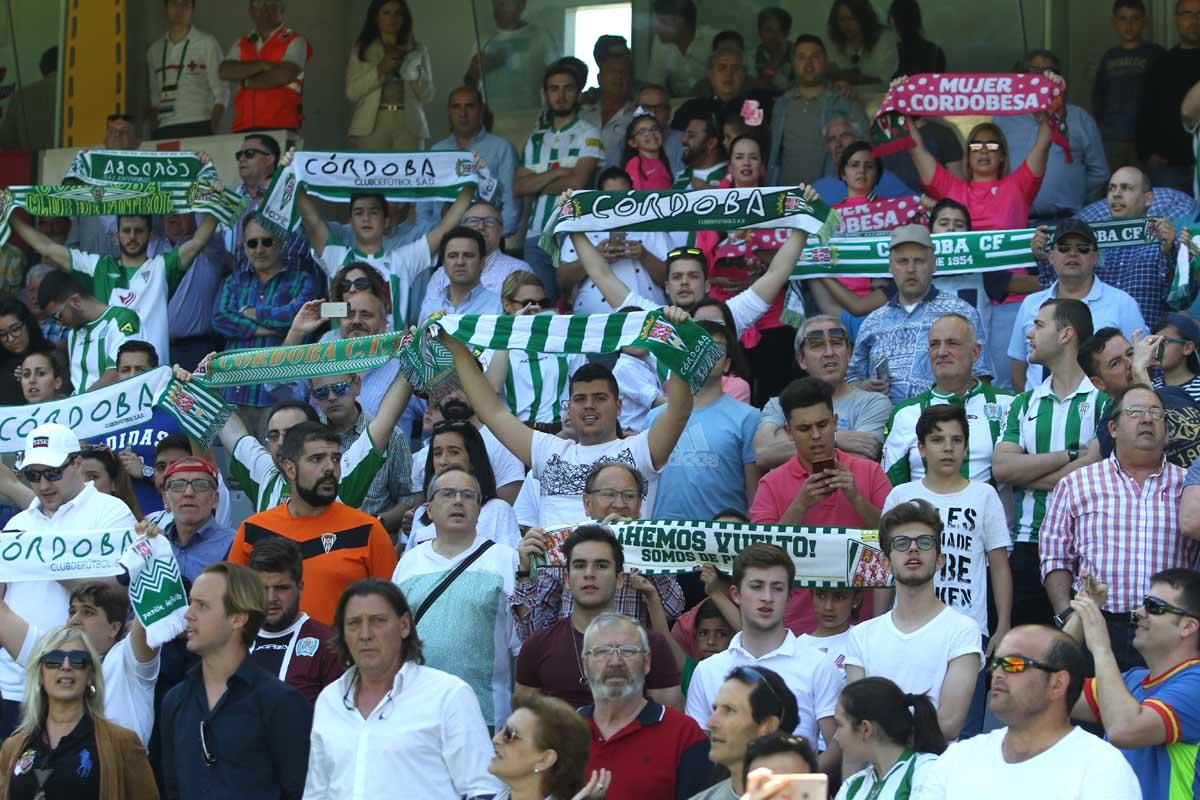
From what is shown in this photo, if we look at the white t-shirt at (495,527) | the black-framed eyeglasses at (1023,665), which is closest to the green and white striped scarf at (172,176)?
the white t-shirt at (495,527)

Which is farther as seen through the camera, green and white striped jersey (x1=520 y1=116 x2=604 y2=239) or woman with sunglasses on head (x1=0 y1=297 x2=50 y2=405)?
green and white striped jersey (x1=520 y1=116 x2=604 y2=239)

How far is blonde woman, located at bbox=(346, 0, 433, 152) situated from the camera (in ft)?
55.8

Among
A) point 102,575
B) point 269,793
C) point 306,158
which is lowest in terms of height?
point 269,793

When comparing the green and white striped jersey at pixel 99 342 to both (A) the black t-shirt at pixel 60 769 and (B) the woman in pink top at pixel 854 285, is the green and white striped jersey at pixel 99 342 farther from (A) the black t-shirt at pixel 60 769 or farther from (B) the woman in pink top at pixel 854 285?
(A) the black t-shirt at pixel 60 769

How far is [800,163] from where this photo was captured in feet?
49.5

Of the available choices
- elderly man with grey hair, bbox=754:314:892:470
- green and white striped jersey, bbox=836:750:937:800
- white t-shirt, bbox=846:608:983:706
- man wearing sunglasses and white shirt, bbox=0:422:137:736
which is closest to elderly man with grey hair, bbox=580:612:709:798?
green and white striped jersey, bbox=836:750:937:800

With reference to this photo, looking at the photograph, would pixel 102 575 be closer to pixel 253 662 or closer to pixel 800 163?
pixel 253 662

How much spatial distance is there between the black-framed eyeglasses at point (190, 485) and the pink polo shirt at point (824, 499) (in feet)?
8.50

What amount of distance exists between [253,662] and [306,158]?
22.0 feet

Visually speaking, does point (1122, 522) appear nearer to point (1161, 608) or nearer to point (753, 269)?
A: point (1161, 608)

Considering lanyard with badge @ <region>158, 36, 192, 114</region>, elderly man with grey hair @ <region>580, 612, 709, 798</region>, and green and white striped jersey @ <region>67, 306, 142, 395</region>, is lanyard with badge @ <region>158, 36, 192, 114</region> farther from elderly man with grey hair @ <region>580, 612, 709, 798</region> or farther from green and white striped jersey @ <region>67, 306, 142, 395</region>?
elderly man with grey hair @ <region>580, 612, 709, 798</region>

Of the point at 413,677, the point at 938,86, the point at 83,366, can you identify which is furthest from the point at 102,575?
Result: the point at 938,86

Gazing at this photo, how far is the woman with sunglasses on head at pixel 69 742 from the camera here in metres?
8.16

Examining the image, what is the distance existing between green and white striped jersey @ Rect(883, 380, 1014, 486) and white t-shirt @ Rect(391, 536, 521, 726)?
2.24m
